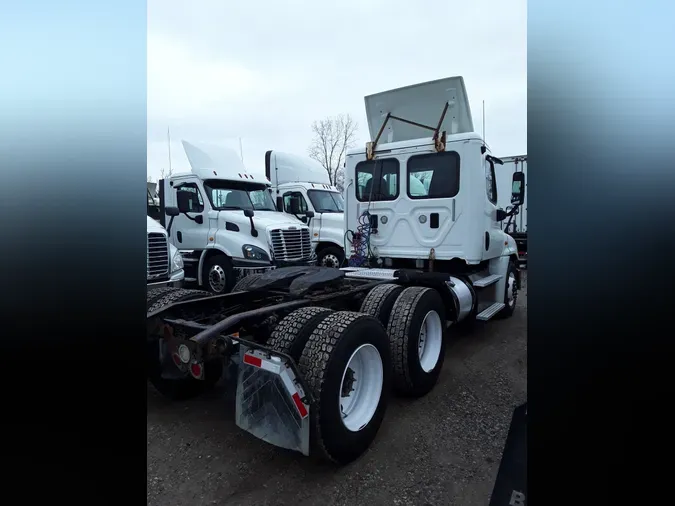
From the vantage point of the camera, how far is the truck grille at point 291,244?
8.44 meters

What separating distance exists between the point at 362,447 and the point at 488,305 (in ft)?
13.8

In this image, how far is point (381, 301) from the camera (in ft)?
13.6

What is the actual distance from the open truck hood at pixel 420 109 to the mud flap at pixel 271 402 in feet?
15.0

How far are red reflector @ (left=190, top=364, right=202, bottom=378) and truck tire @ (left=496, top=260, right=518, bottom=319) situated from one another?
18.2ft

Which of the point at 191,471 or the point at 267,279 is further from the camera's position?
the point at 267,279

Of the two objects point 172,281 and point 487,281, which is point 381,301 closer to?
point 487,281

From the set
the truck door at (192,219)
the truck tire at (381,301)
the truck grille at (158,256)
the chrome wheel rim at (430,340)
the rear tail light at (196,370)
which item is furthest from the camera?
the truck door at (192,219)

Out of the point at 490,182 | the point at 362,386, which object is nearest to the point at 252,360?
the point at 362,386

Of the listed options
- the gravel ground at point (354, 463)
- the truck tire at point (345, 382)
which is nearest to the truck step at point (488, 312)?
the gravel ground at point (354, 463)

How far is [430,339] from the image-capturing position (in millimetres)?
4496

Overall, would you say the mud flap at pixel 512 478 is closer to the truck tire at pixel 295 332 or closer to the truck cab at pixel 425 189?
the truck tire at pixel 295 332

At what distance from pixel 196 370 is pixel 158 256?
434 cm
